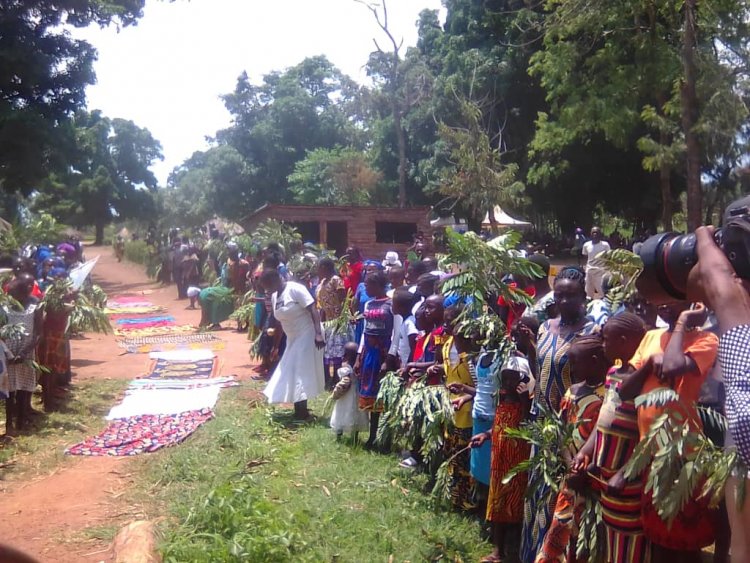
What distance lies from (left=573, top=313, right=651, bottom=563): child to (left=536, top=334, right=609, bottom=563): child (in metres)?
0.18

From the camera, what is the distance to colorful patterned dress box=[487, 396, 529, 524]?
4230 millimetres

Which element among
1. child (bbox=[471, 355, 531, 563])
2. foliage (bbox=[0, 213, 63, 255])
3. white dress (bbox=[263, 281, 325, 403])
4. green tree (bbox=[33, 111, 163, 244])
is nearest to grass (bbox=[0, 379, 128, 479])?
white dress (bbox=[263, 281, 325, 403])

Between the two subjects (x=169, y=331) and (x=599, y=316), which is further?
(x=169, y=331)

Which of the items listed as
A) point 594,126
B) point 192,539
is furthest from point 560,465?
point 594,126

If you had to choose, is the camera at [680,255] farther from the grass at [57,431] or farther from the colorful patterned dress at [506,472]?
the grass at [57,431]

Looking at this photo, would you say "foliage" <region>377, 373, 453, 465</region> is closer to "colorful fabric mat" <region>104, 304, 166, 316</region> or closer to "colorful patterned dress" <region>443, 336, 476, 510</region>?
"colorful patterned dress" <region>443, 336, 476, 510</region>

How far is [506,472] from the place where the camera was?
4266 millimetres

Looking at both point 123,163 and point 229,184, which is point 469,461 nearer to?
point 229,184

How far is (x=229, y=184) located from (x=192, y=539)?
126 feet

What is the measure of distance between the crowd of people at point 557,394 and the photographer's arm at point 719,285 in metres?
0.02

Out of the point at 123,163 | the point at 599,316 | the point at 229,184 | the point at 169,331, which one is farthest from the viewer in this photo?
the point at 123,163

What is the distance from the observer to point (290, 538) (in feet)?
14.4

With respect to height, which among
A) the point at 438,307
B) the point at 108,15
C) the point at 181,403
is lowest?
the point at 181,403

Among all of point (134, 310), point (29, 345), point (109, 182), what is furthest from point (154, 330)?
point (109, 182)
